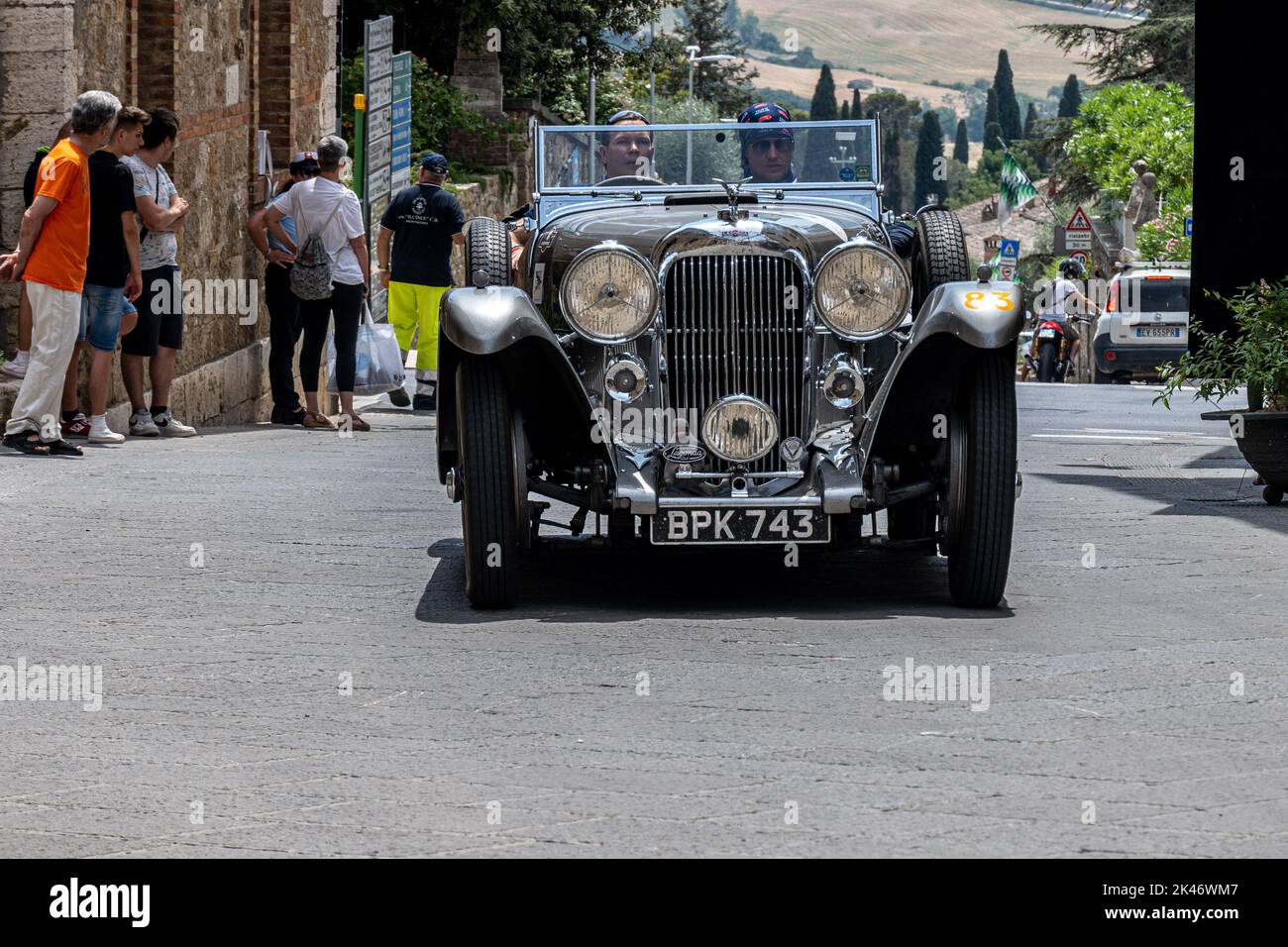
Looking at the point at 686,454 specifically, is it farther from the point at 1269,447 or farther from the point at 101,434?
the point at 101,434

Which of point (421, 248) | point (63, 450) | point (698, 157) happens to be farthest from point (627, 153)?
point (421, 248)

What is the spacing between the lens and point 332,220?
13883 millimetres

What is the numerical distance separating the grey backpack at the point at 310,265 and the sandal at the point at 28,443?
315 cm

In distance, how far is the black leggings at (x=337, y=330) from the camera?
549 inches

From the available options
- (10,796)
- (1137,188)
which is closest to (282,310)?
(10,796)

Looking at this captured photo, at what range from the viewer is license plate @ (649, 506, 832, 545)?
22.8 feet

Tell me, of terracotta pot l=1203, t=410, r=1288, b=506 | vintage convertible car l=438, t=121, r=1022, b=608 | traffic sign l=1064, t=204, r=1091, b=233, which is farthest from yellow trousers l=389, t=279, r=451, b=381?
traffic sign l=1064, t=204, r=1091, b=233

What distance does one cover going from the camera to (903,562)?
27.5ft

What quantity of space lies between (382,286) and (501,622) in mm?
13582

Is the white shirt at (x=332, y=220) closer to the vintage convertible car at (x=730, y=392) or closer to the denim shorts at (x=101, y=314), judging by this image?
the denim shorts at (x=101, y=314)

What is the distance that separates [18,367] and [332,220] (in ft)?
8.57

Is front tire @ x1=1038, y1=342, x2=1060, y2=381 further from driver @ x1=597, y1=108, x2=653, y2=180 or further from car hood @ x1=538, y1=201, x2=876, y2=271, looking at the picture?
car hood @ x1=538, y1=201, x2=876, y2=271

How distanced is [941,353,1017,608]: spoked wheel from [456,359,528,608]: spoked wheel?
144 centimetres
